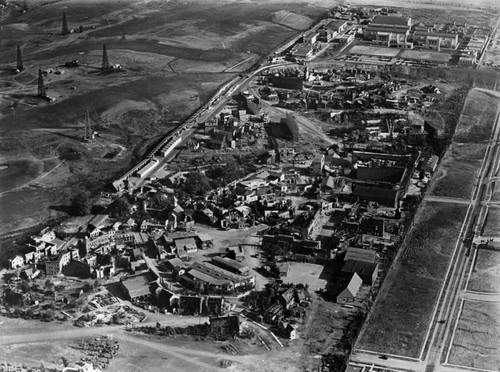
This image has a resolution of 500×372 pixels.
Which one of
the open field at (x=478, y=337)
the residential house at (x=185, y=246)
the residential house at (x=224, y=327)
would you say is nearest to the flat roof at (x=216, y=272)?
the residential house at (x=185, y=246)

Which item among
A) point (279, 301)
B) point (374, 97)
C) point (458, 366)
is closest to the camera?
point (458, 366)

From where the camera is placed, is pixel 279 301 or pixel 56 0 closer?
pixel 279 301

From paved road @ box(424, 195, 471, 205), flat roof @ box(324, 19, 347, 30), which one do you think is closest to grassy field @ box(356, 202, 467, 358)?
paved road @ box(424, 195, 471, 205)

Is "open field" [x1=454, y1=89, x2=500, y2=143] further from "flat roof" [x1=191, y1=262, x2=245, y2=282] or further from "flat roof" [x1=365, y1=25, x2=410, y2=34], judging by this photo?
"flat roof" [x1=191, y1=262, x2=245, y2=282]

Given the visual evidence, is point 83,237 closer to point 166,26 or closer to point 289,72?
point 289,72

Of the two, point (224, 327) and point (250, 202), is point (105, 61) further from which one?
point (224, 327)

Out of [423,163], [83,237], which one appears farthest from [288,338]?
[423,163]
